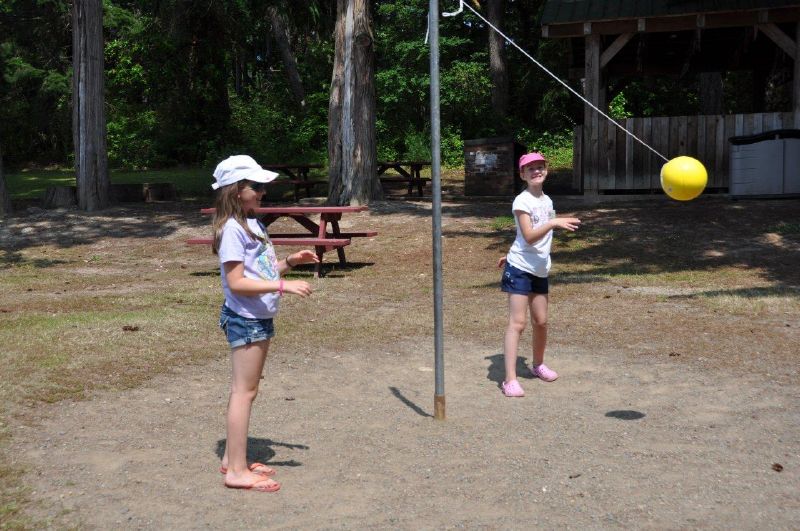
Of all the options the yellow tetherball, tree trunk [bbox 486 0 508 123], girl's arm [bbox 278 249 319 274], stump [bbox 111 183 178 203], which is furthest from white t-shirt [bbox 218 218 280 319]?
tree trunk [bbox 486 0 508 123]

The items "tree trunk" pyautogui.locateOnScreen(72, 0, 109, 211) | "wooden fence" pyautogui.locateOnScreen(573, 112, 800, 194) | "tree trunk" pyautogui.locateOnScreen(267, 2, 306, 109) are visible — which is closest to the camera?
"wooden fence" pyautogui.locateOnScreen(573, 112, 800, 194)

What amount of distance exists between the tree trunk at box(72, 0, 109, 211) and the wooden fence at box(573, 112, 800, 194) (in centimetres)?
964

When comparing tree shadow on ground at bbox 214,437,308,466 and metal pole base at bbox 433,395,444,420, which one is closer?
tree shadow on ground at bbox 214,437,308,466

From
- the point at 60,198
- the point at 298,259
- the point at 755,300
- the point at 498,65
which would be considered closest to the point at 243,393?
the point at 298,259

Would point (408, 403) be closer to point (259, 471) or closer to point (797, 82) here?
point (259, 471)

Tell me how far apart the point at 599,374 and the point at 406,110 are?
28548 mm

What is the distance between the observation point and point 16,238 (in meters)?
15.7

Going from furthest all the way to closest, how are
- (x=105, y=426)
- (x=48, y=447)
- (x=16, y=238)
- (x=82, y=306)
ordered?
(x=16, y=238) < (x=82, y=306) < (x=105, y=426) < (x=48, y=447)

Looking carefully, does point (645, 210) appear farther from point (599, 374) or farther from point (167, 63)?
point (167, 63)

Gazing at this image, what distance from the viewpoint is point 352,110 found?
1827 centimetres

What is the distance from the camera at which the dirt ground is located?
13.2 feet

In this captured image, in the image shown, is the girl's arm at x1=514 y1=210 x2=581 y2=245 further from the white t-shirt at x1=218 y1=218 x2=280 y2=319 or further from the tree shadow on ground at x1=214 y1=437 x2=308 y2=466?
the white t-shirt at x1=218 y1=218 x2=280 y2=319

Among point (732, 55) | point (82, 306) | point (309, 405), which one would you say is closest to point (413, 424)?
point (309, 405)

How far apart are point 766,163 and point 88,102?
41.9ft
